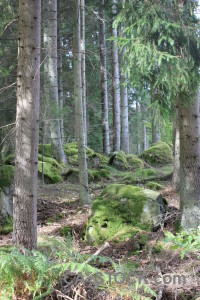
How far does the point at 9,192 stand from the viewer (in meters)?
7.02

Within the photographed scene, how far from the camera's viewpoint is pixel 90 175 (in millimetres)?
11258

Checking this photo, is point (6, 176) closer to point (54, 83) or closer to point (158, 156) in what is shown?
point (54, 83)

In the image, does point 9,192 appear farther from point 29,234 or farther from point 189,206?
point 189,206

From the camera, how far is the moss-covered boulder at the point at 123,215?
229 inches

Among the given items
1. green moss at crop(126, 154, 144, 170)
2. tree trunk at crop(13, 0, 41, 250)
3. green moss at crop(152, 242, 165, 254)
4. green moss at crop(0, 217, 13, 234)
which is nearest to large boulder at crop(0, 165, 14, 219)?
green moss at crop(0, 217, 13, 234)

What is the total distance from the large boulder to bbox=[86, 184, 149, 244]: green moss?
2021 mm

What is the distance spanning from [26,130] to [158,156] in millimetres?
11386

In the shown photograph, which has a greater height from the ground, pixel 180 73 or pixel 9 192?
pixel 180 73

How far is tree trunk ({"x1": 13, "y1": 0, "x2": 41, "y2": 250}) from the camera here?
416 cm

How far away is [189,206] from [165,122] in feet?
5.07

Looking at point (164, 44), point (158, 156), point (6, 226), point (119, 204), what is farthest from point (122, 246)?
point (158, 156)

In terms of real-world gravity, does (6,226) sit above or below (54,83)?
below

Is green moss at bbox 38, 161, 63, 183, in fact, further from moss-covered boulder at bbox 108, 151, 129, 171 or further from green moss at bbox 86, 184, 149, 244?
green moss at bbox 86, 184, 149, 244

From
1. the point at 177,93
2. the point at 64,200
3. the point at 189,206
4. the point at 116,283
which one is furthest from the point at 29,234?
the point at 64,200
